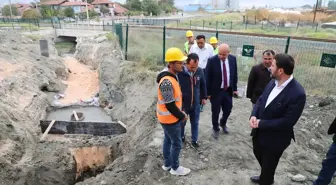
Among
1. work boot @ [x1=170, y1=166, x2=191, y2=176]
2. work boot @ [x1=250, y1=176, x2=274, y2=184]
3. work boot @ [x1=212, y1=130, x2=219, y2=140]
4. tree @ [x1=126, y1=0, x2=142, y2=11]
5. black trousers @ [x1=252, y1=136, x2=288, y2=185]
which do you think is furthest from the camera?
tree @ [x1=126, y1=0, x2=142, y2=11]

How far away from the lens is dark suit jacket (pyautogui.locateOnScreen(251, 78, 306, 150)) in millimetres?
2863

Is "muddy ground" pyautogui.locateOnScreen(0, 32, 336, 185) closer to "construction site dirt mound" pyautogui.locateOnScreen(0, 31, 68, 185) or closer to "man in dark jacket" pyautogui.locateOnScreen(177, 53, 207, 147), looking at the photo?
"construction site dirt mound" pyautogui.locateOnScreen(0, 31, 68, 185)

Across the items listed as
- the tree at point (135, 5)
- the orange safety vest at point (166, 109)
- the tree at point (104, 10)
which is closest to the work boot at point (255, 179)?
the orange safety vest at point (166, 109)

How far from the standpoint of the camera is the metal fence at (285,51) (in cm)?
802

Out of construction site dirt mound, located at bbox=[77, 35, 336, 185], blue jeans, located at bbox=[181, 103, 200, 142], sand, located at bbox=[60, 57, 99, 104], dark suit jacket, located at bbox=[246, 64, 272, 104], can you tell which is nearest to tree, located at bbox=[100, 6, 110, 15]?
sand, located at bbox=[60, 57, 99, 104]

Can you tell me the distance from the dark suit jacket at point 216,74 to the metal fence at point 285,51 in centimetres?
418

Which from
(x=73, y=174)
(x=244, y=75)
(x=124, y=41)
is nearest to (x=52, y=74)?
(x=124, y=41)

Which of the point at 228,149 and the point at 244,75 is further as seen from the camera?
the point at 244,75

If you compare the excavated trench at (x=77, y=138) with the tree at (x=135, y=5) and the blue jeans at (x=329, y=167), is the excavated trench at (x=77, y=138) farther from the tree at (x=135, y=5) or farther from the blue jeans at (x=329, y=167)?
the tree at (x=135, y=5)

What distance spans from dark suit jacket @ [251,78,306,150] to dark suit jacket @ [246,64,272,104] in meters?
1.38

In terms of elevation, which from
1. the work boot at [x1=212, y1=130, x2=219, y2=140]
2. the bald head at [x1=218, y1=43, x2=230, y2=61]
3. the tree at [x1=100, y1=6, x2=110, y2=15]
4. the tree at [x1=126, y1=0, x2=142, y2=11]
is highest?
the tree at [x1=126, y1=0, x2=142, y2=11]

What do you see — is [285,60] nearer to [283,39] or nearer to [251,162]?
[251,162]

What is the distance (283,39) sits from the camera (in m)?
8.51

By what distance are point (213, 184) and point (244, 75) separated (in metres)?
6.35
